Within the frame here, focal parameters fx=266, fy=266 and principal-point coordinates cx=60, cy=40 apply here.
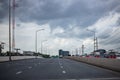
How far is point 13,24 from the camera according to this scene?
72312mm

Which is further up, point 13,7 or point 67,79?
point 13,7

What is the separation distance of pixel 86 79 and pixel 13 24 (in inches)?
2253

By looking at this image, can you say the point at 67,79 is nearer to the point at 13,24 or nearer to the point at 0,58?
the point at 0,58

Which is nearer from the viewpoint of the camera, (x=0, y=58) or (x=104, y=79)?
(x=104, y=79)

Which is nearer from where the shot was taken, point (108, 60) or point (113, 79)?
point (113, 79)

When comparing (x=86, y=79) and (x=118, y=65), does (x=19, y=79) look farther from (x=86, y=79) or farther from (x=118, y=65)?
(x=118, y=65)

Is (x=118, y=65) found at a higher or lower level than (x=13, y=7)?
lower

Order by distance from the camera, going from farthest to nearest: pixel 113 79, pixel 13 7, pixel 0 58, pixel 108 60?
1. pixel 13 7
2. pixel 0 58
3. pixel 108 60
4. pixel 113 79

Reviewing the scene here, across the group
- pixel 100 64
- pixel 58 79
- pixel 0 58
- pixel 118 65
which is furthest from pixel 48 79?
pixel 0 58

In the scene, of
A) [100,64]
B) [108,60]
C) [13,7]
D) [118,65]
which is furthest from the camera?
[13,7]

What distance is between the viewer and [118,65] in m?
26.0

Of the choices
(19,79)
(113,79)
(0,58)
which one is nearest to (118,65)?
(113,79)

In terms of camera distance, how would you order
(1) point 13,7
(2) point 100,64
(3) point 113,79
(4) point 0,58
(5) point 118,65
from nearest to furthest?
(3) point 113,79
(5) point 118,65
(2) point 100,64
(4) point 0,58
(1) point 13,7

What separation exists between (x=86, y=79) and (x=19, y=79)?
438cm
